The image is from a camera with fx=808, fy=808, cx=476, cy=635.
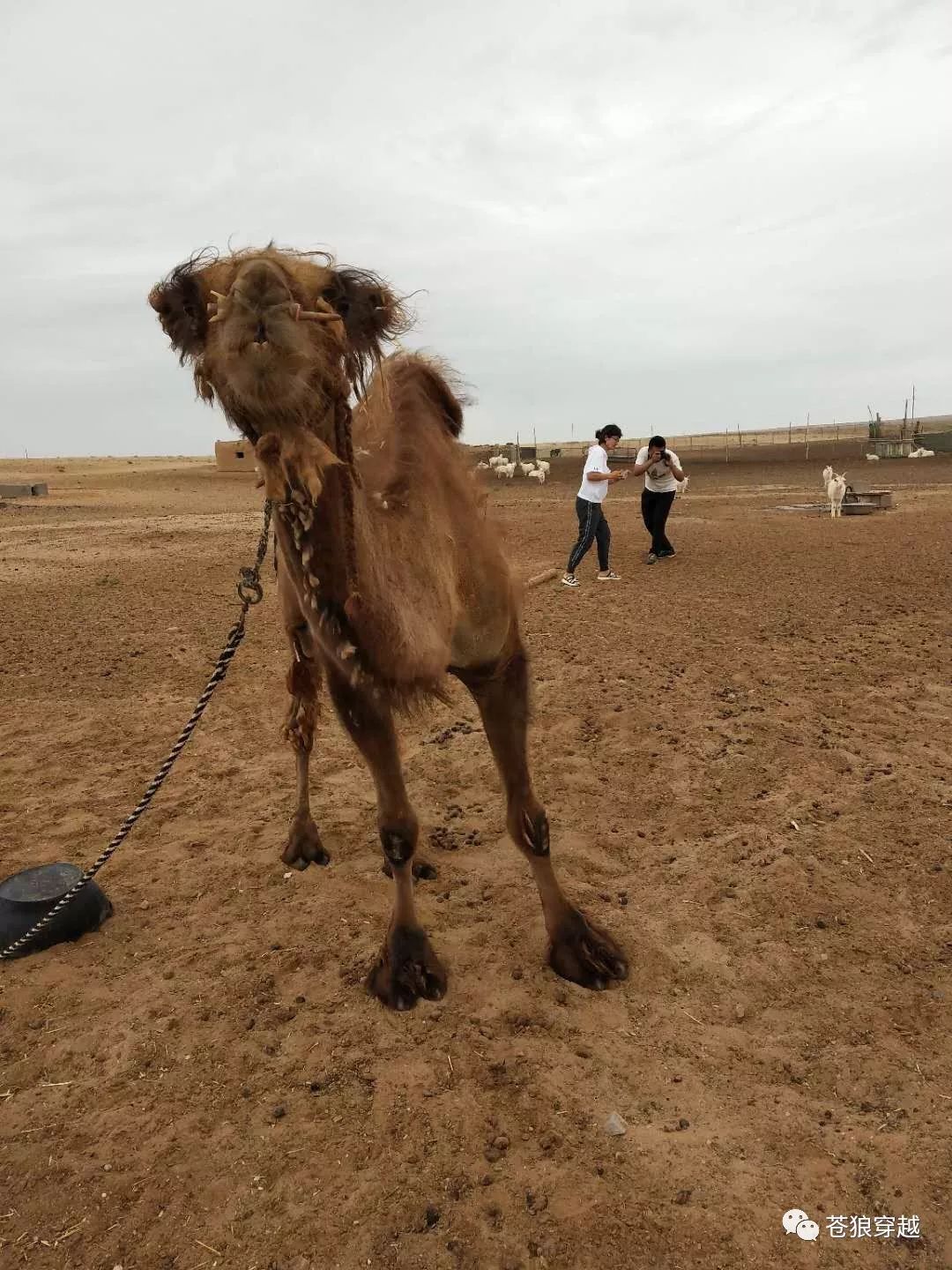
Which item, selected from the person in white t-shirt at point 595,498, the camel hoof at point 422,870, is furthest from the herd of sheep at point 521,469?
the camel hoof at point 422,870

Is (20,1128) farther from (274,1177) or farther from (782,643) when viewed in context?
(782,643)

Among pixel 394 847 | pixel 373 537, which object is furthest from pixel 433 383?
pixel 394 847

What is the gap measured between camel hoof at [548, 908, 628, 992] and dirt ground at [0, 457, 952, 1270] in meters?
0.07

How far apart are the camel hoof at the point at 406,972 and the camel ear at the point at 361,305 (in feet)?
7.53

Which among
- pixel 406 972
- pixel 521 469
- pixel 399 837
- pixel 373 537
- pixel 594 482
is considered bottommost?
pixel 406 972

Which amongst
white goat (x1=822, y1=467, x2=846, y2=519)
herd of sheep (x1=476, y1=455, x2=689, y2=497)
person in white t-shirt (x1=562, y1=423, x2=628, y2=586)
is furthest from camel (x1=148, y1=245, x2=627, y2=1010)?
herd of sheep (x1=476, y1=455, x2=689, y2=497)

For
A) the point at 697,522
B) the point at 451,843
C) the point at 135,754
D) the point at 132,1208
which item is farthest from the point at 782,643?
the point at 697,522

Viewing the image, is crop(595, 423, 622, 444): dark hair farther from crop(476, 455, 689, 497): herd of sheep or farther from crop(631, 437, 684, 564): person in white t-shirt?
crop(476, 455, 689, 497): herd of sheep

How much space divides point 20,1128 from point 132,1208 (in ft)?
1.91

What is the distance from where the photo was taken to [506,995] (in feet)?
10.7

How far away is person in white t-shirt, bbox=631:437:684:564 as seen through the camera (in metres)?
12.2

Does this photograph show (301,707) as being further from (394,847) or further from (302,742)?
(394,847)

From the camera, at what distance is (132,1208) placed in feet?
7.81

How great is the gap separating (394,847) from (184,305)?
2157mm
